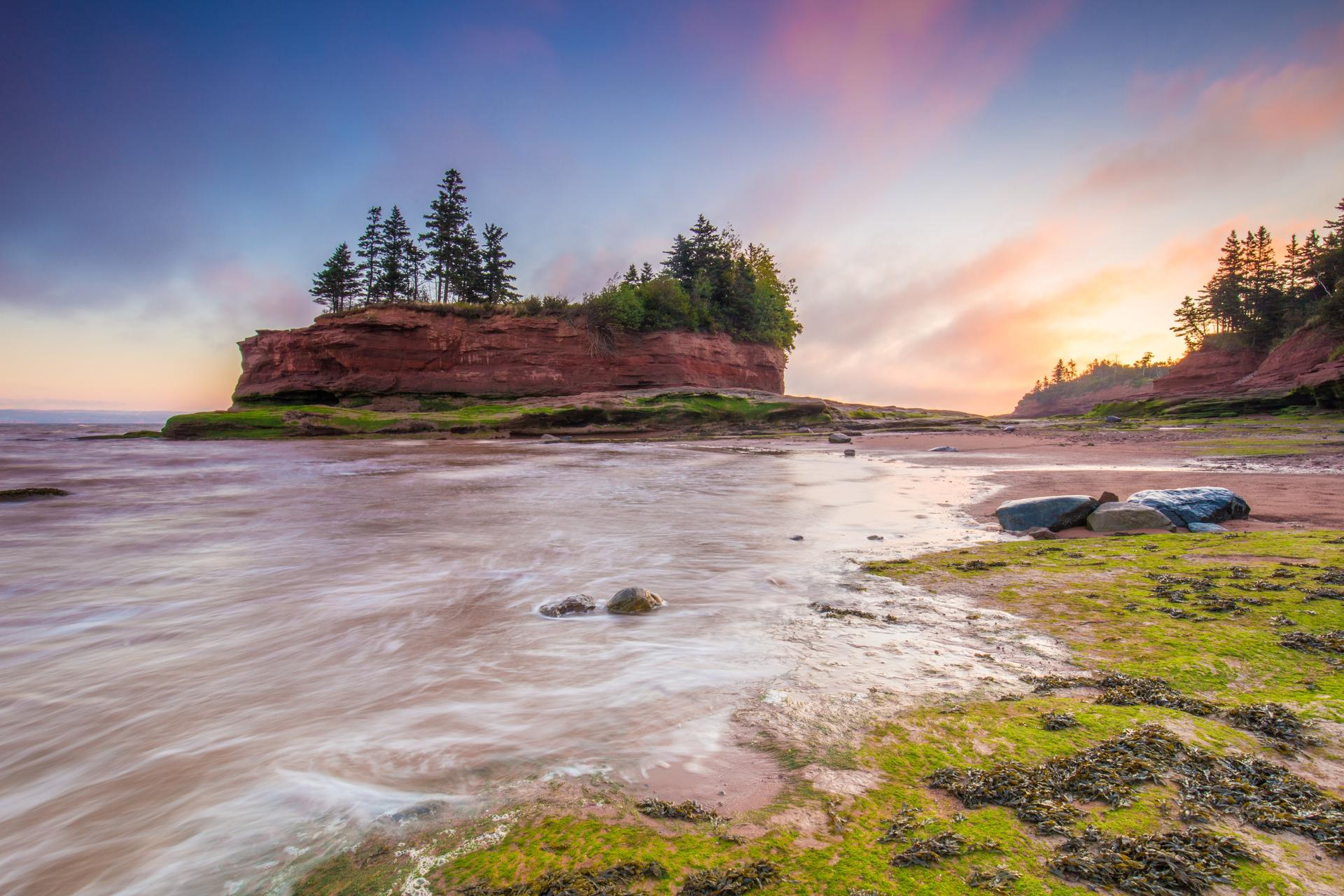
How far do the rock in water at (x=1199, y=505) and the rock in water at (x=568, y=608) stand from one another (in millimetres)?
6000

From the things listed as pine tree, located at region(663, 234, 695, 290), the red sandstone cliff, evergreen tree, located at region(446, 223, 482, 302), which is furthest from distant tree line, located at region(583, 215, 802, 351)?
the red sandstone cliff

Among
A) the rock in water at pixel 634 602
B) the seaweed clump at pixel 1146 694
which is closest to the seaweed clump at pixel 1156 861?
the seaweed clump at pixel 1146 694

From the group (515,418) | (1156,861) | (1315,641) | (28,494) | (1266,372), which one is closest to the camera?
(1156,861)

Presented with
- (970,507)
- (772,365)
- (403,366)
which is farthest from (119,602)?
(772,365)

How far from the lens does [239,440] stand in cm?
2595

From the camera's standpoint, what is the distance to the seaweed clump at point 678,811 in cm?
178

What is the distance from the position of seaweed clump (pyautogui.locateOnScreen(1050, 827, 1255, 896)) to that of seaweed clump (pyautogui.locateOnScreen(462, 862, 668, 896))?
3.42 ft

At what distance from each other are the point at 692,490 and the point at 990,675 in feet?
26.1

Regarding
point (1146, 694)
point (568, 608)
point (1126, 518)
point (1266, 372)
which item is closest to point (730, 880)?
point (1146, 694)

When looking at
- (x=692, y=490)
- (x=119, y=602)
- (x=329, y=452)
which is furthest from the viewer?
(x=329, y=452)

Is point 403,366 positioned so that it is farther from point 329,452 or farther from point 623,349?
point 329,452

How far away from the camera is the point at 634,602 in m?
4.14

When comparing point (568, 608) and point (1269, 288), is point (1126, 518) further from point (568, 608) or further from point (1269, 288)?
point (1269, 288)

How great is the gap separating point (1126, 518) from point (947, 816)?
18.5ft
